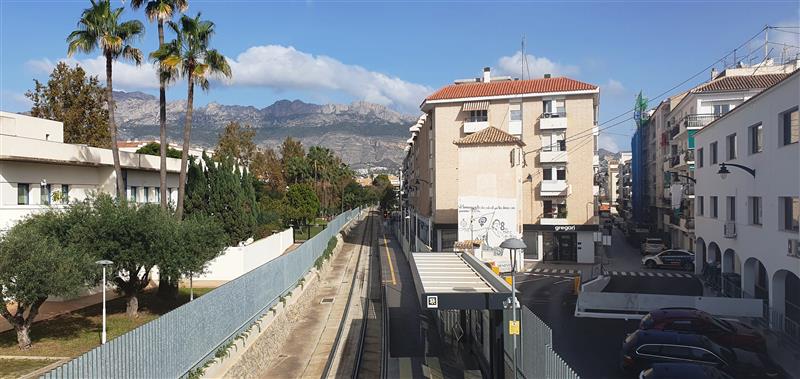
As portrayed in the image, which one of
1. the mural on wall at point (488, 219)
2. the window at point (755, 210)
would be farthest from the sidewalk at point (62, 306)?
the window at point (755, 210)

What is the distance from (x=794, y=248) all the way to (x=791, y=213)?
5.11 ft

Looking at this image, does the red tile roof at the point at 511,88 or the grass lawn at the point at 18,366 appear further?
the red tile roof at the point at 511,88

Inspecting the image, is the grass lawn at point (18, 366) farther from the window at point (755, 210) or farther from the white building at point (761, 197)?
the window at point (755, 210)

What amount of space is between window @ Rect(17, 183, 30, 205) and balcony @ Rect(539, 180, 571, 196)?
37876 mm

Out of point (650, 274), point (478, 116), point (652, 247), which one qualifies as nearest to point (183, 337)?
point (650, 274)

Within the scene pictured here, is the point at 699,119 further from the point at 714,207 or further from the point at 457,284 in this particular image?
the point at 457,284

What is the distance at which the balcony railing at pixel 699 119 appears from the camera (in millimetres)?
43844

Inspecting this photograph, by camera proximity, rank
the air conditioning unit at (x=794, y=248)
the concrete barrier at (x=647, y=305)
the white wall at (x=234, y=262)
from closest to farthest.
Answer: the air conditioning unit at (x=794, y=248), the concrete barrier at (x=647, y=305), the white wall at (x=234, y=262)

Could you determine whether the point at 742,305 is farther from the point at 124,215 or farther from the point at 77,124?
the point at 77,124

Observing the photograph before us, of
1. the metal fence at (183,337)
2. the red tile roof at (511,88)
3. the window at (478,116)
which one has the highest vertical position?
the red tile roof at (511,88)

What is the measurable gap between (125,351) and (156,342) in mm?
Answer: 1407

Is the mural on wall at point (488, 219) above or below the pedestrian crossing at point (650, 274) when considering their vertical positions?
above

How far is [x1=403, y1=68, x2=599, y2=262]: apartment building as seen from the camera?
4372 centimetres

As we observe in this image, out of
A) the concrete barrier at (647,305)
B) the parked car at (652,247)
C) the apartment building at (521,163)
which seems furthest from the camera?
the parked car at (652,247)
